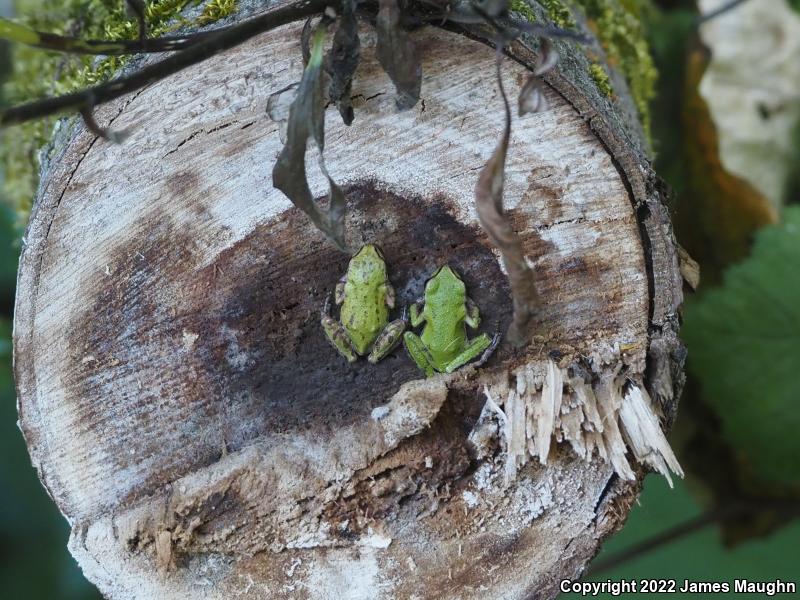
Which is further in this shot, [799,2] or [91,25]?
[799,2]

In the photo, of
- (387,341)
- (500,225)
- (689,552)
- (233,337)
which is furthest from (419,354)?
(689,552)

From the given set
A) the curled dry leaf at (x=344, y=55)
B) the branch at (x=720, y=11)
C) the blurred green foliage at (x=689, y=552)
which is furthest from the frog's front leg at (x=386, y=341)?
the blurred green foliage at (x=689, y=552)

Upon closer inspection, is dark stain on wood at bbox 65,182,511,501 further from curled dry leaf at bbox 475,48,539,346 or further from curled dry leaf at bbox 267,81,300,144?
curled dry leaf at bbox 475,48,539,346

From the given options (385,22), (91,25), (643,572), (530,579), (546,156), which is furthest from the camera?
(643,572)

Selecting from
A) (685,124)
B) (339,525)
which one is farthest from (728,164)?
(339,525)

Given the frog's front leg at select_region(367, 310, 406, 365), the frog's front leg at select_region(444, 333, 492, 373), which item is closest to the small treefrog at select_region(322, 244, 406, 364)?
the frog's front leg at select_region(367, 310, 406, 365)

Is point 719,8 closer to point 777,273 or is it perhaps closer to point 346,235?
point 777,273
